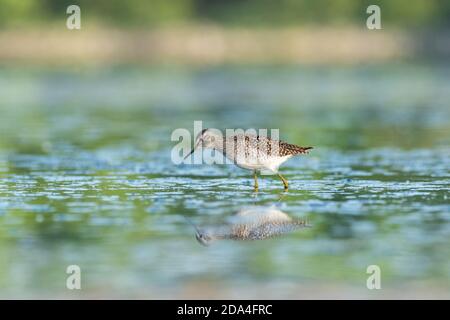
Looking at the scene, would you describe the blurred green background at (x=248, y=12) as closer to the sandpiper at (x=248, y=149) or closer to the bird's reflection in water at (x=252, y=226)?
the sandpiper at (x=248, y=149)

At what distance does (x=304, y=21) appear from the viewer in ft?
326

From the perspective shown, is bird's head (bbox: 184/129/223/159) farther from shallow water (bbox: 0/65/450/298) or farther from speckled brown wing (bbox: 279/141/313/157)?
speckled brown wing (bbox: 279/141/313/157)

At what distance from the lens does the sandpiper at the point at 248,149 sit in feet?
52.3

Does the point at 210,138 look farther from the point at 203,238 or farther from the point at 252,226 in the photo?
the point at 203,238

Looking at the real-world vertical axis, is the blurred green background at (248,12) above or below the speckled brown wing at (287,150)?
above

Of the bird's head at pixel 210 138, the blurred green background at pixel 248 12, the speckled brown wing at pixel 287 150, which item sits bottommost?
the speckled brown wing at pixel 287 150

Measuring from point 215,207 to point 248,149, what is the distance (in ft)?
3.92

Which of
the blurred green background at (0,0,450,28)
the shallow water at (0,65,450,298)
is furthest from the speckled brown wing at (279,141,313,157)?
the blurred green background at (0,0,450,28)

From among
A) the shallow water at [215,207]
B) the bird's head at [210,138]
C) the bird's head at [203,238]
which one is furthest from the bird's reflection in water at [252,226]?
the bird's head at [210,138]

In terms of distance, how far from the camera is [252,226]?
13.7 meters

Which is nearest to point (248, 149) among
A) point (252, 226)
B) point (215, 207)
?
point (215, 207)

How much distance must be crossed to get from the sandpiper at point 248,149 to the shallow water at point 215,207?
42cm

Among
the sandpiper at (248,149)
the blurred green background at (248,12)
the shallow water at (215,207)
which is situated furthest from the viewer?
the blurred green background at (248,12)
